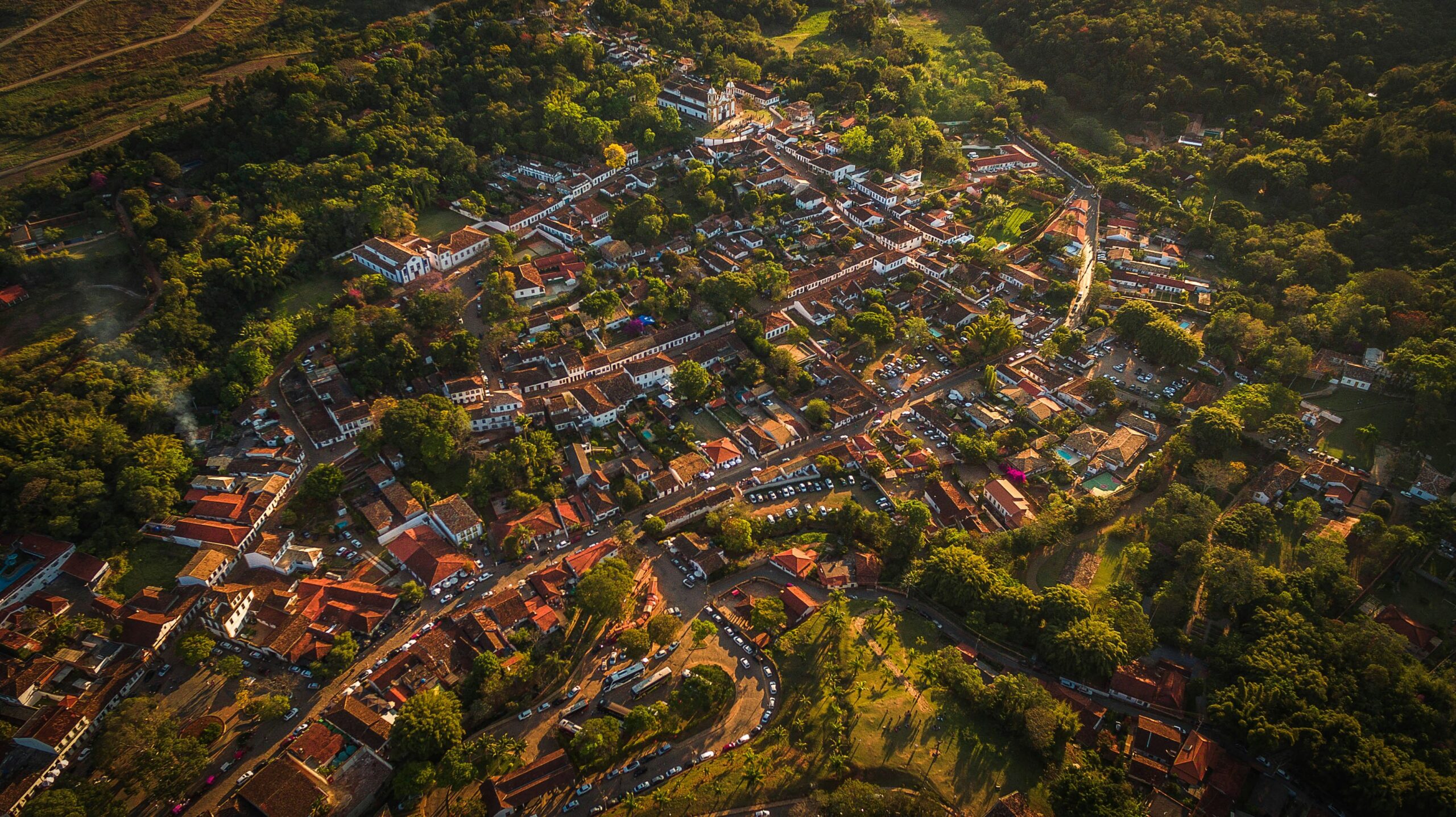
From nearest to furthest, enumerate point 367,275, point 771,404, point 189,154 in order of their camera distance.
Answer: point 771,404
point 367,275
point 189,154

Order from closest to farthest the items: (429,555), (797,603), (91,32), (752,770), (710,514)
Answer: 1. (752,770)
2. (797,603)
3. (429,555)
4. (710,514)
5. (91,32)

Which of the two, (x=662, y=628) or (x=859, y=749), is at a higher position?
(x=662, y=628)

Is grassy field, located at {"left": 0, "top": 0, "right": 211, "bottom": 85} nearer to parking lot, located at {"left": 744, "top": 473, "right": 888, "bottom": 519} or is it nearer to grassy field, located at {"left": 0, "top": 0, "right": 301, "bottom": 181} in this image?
grassy field, located at {"left": 0, "top": 0, "right": 301, "bottom": 181}

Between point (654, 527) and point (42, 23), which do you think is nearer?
point (654, 527)

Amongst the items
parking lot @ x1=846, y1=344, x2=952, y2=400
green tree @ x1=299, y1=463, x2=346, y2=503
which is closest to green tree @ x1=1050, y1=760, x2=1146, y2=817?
parking lot @ x1=846, y1=344, x2=952, y2=400

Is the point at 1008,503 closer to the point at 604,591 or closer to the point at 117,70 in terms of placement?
the point at 604,591

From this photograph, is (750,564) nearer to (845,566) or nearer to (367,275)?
(845,566)

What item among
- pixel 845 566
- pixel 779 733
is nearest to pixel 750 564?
pixel 845 566

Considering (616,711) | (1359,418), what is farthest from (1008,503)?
(1359,418)
